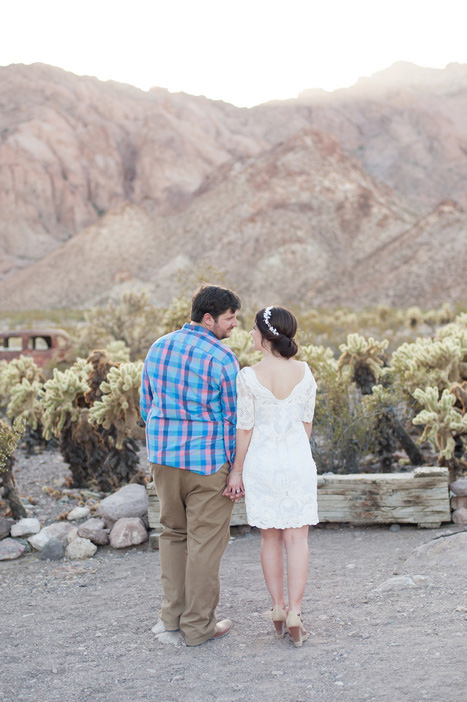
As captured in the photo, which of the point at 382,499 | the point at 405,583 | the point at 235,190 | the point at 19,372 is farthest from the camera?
the point at 235,190

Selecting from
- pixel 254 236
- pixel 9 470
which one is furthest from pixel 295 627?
pixel 254 236

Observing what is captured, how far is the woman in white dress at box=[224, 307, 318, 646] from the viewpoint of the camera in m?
3.46

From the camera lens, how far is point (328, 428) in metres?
6.38

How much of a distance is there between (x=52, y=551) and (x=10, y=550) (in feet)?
1.06

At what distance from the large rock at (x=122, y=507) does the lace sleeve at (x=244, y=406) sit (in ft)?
7.75

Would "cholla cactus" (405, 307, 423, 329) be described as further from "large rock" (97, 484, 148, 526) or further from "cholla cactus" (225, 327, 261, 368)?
"large rock" (97, 484, 148, 526)

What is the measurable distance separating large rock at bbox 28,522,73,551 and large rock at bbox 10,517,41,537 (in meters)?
0.08

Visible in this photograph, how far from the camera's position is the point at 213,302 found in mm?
3518

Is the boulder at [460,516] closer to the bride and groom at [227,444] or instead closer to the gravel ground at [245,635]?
the gravel ground at [245,635]

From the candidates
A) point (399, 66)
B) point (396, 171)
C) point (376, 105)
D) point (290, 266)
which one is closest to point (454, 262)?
point (290, 266)

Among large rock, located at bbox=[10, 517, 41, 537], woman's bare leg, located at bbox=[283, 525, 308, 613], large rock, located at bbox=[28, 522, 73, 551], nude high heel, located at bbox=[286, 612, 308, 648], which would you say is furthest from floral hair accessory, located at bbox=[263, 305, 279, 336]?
large rock, located at bbox=[10, 517, 41, 537]

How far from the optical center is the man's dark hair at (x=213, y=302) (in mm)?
3518

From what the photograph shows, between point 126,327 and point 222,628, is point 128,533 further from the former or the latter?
point 126,327

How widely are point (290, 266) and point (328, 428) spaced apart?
45.8 meters
